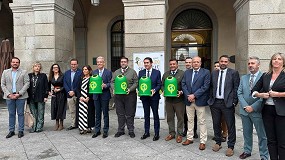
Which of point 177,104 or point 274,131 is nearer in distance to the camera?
point 274,131

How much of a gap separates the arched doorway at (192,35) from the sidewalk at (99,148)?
7455mm

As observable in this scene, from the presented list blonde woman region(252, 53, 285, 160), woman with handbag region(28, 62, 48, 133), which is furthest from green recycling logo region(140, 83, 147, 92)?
woman with handbag region(28, 62, 48, 133)

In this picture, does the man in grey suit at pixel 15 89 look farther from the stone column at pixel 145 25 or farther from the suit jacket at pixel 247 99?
the suit jacket at pixel 247 99

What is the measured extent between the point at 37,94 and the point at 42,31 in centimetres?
383

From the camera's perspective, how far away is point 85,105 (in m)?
6.61

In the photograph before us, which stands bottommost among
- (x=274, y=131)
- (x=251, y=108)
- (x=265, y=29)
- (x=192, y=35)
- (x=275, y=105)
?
→ (x=274, y=131)

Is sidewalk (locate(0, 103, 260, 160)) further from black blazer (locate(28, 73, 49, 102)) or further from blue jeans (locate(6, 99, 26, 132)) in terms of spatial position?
black blazer (locate(28, 73, 49, 102))

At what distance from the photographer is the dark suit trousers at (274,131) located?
3.99m

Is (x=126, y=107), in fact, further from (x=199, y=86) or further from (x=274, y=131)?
(x=274, y=131)

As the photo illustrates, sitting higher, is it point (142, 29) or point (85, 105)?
point (142, 29)

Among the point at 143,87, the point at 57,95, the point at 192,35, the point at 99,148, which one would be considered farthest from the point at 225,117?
the point at 192,35

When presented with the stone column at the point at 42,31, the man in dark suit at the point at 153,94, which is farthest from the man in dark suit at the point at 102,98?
the stone column at the point at 42,31

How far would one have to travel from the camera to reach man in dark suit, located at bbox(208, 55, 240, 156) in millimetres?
4949

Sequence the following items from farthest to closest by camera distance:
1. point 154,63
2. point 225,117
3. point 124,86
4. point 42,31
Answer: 1. point 42,31
2. point 154,63
3. point 124,86
4. point 225,117
